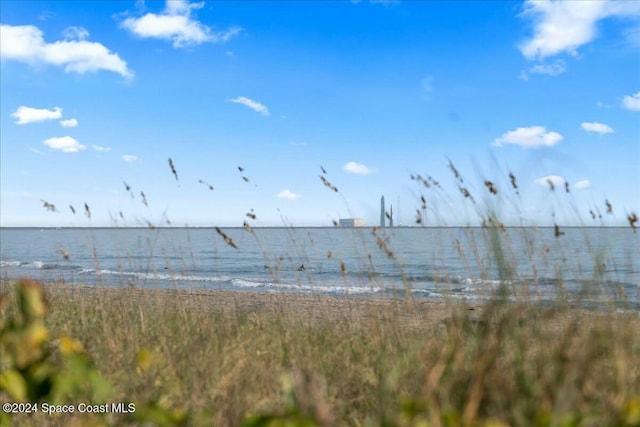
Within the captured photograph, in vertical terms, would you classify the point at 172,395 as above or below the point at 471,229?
below

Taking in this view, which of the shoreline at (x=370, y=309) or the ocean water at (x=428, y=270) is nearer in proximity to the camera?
the shoreline at (x=370, y=309)

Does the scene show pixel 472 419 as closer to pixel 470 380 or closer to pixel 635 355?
pixel 470 380

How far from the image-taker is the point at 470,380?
210 centimetres

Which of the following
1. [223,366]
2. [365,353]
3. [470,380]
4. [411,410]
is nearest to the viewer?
[411,410]

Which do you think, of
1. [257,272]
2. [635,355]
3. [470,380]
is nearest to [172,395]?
[470,380]

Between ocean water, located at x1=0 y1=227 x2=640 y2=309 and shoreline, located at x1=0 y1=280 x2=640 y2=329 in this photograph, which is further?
ocean water, located at x1=0 y1=227 x2=640 y2=309

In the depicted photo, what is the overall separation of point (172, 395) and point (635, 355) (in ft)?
10.3

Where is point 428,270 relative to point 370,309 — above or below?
below

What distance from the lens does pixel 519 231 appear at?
5727 millimetres

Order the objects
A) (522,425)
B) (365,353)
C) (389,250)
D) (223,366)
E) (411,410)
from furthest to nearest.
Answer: (389,250) < (365,353) < (223,366) < (522,425) < (411,410)

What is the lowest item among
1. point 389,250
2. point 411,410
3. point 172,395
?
point 172,395

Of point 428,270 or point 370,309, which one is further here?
point 428,270

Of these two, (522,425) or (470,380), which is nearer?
(522,425)

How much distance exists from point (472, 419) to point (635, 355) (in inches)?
99.3
